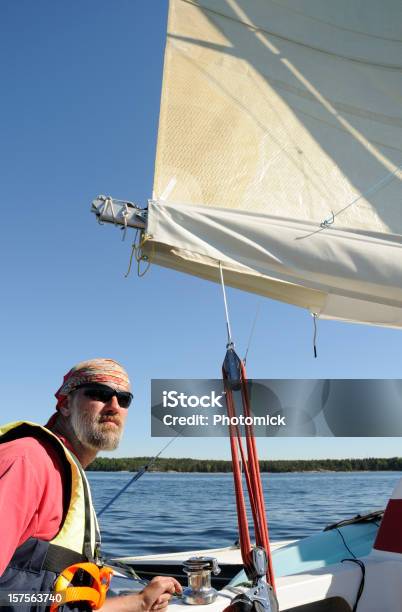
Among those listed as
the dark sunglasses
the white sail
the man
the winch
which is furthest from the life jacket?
the white sail

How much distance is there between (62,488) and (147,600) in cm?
55

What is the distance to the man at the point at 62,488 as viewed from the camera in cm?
136

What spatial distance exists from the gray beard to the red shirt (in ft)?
0.85

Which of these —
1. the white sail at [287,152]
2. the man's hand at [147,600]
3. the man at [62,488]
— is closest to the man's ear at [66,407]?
the man at [62,488]

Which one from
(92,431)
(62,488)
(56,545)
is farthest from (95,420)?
(56,545)

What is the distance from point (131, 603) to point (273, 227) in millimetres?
2080

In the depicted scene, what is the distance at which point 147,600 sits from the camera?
1.78 metres

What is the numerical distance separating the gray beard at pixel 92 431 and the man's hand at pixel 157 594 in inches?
18.9

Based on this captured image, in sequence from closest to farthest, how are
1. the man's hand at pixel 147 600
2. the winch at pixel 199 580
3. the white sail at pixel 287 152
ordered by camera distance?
the man's hand at pixel 147 600 < the winch at pixel 199 580 < the white sail at pixel 287 152

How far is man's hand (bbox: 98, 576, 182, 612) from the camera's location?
1.74 meters

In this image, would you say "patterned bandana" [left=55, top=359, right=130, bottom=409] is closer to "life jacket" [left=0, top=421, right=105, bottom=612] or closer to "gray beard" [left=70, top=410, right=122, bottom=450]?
"gray beard" [left=70, top=410, right=122, bottom=450]

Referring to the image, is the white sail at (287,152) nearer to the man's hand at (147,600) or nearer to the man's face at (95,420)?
the man's face at (95,420)

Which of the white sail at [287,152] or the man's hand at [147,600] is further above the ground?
the white sail at [287,152]

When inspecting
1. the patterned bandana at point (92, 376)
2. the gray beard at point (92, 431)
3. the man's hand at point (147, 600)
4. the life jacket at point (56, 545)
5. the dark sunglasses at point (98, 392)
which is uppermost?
the patterned bandana at point (92, 376)
